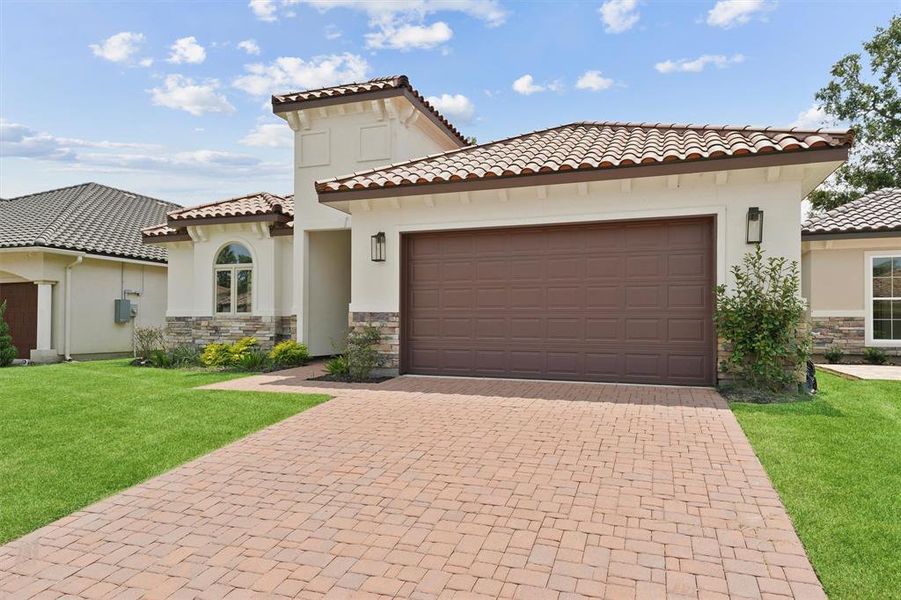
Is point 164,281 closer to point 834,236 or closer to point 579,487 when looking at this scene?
point 579,487

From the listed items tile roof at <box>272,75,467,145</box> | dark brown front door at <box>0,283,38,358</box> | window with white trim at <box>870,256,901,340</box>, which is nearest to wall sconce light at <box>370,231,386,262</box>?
tile roof at <box>272,75,467,145</box>

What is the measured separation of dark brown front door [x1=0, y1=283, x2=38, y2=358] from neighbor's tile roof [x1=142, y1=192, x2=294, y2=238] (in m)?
4.31

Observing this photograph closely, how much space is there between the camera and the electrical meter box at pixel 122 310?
1745 cm

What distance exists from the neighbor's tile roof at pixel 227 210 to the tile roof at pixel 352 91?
2.52m

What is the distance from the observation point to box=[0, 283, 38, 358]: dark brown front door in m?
16.3

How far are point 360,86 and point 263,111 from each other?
3.06m

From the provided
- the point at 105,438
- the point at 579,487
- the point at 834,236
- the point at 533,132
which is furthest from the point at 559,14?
the point at 105,438

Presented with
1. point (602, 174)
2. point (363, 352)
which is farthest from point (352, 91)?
point (602, 174)

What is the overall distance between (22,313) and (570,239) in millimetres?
16717

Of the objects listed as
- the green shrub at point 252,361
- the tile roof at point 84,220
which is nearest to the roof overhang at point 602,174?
the green shrub at point 252,361

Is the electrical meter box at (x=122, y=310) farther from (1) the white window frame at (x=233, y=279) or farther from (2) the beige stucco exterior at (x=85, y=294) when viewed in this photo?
(1) the white window frame at (x=233, y=279)

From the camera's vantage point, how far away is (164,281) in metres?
19.3

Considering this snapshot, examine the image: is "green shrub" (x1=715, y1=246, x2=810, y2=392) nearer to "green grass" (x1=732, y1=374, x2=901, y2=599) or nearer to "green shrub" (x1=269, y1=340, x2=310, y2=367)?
"green grass" (x1=732, y1=374, x2=901, y2=599)

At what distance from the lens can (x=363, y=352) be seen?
1005cm
